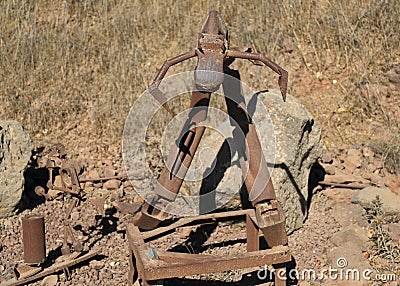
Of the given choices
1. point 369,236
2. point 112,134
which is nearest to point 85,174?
point 112,134

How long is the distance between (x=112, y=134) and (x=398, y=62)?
3.50 meters

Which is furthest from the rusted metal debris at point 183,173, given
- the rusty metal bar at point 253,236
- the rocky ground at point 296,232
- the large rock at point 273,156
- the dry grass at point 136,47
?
the dry grass at point 136,47

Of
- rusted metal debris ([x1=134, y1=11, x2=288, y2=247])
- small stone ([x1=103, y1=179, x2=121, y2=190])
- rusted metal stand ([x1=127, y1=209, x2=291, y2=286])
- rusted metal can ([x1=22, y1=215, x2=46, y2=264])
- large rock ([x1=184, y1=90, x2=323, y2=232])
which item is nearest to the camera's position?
rusted metal debris ([x1=134, y1=11, x2=288, y2=247])

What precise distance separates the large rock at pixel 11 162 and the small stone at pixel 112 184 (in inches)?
31.2

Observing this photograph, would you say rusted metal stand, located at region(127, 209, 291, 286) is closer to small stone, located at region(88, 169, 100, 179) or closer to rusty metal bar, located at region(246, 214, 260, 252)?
rusty metal bar, located at region(246, 214, 260, 252)

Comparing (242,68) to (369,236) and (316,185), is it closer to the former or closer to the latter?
(316,185)

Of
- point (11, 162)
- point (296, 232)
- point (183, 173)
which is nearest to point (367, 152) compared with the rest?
point (296, 232)

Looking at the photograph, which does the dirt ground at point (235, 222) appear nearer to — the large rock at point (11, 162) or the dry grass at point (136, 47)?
the dry grass at point (136, 47)

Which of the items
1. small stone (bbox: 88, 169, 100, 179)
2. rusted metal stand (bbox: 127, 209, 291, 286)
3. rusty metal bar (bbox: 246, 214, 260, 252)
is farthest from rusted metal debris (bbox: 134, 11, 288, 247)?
small stone (bbox: 88, 169, 100, 179)

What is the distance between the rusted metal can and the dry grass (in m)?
2.51

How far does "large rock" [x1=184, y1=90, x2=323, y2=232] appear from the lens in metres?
5.21

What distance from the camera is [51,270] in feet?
15.5

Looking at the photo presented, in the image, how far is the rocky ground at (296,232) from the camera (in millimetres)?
4855

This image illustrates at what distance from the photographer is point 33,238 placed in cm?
462
